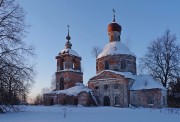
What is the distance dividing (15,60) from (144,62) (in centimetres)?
2945

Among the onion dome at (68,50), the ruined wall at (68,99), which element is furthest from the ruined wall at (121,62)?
the onion dome at (68,50)

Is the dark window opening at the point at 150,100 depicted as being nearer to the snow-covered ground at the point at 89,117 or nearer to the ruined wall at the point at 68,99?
→ the ruined wall at the point at 68,99

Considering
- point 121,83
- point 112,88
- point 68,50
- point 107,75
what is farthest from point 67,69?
point 121,83

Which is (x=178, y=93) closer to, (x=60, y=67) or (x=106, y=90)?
(x=106, y=90)

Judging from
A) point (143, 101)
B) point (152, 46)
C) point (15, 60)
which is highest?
point (152, 46)

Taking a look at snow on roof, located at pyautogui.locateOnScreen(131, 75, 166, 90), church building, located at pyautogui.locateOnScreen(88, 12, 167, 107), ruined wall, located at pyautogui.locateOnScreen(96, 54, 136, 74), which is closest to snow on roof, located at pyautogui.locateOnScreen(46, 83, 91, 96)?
church building, located at pyautogui.locateOnScreen(88, 12, 167, 107)

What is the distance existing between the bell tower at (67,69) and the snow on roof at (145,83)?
10.0 metres

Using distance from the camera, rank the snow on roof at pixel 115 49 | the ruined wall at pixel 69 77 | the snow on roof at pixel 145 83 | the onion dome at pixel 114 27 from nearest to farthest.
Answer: the snow on roof at pixel 145 83 → the snow on roof at pixel 115 49 → the ruined wall at pixel 69 77 → the onion dome at pixel 114 27

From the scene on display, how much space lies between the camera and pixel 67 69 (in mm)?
46562

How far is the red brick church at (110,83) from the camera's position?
40.4 meters

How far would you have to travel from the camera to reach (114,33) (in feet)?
157

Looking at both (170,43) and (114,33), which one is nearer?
(170,43)

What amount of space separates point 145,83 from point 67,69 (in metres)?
12.7

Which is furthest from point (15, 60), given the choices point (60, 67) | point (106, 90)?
point (60, 67)
